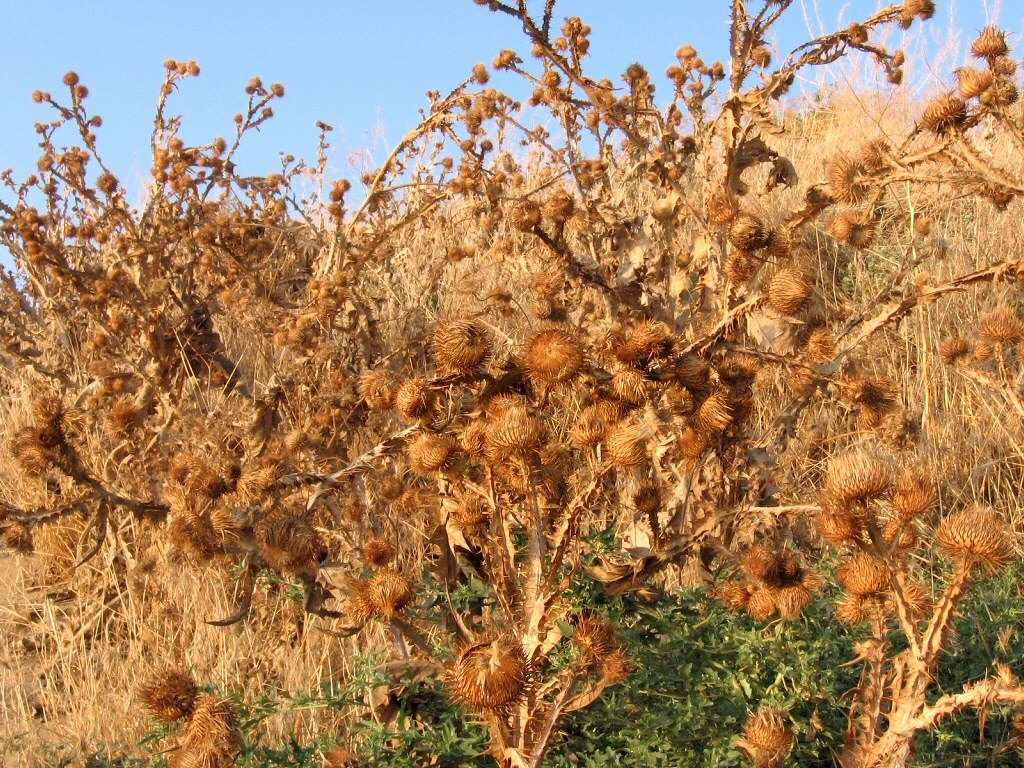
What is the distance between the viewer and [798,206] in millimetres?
7195

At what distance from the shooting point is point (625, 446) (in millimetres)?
1624

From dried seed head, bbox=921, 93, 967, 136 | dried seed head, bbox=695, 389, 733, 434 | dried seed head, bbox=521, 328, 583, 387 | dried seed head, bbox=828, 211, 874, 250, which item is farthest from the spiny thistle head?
dried seed head, bbox=921, 93, 967, 136

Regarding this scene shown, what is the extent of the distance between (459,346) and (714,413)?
0.52 m

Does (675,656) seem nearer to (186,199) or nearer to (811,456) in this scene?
(811,456)

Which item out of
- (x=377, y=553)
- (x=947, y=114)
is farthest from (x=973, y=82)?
(x=377, y=553)

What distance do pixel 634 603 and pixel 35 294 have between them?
5.56m

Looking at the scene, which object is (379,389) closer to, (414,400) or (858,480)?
(414,400)

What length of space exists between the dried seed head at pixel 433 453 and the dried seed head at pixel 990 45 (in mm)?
1860

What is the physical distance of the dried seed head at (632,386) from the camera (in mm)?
1654

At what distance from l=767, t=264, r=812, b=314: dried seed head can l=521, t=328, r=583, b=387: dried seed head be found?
0.45m

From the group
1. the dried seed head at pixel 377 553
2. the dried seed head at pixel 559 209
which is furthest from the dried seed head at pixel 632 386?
the dried seed head at pixel 559 209

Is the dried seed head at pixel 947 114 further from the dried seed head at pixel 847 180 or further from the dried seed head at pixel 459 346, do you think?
the dried seed head at pixel 459 346

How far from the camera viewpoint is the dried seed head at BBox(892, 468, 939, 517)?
1550 mm

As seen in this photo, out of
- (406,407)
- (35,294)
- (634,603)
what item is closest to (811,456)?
(634,603)
